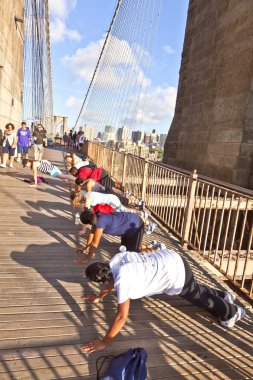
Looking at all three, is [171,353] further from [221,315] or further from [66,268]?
[66,268]

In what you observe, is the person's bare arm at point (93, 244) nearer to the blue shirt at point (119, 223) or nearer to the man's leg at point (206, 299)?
the blue shirt at point (119, 223)

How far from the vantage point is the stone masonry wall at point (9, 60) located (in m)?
13.1

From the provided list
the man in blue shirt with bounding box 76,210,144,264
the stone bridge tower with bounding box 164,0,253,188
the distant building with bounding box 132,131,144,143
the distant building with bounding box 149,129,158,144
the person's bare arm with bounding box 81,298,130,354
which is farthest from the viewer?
the distant building with bounding box 149,129,158,144

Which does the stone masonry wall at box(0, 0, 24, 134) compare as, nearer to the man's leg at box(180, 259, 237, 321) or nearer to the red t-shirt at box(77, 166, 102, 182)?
the red t-shirt at box(77, 166, 102, 182)

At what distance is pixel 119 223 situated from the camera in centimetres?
439

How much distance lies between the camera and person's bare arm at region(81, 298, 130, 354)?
2.58m

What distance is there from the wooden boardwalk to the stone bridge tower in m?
8.05

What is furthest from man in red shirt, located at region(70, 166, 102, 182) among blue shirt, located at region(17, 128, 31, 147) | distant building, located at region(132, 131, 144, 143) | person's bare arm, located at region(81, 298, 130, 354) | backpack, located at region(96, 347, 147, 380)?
distant building, located at region(132, 131, 144, 143)

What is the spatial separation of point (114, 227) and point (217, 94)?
1100cm

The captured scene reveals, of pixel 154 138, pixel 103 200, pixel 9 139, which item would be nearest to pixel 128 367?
pixel 103 200

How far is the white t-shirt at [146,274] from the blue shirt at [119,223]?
1.20 m

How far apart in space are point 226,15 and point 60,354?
1462cm

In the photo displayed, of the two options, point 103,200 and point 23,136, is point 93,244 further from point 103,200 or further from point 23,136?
point 23,136

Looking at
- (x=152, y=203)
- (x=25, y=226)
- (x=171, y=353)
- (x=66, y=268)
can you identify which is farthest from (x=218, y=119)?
(x=171, y=353)
